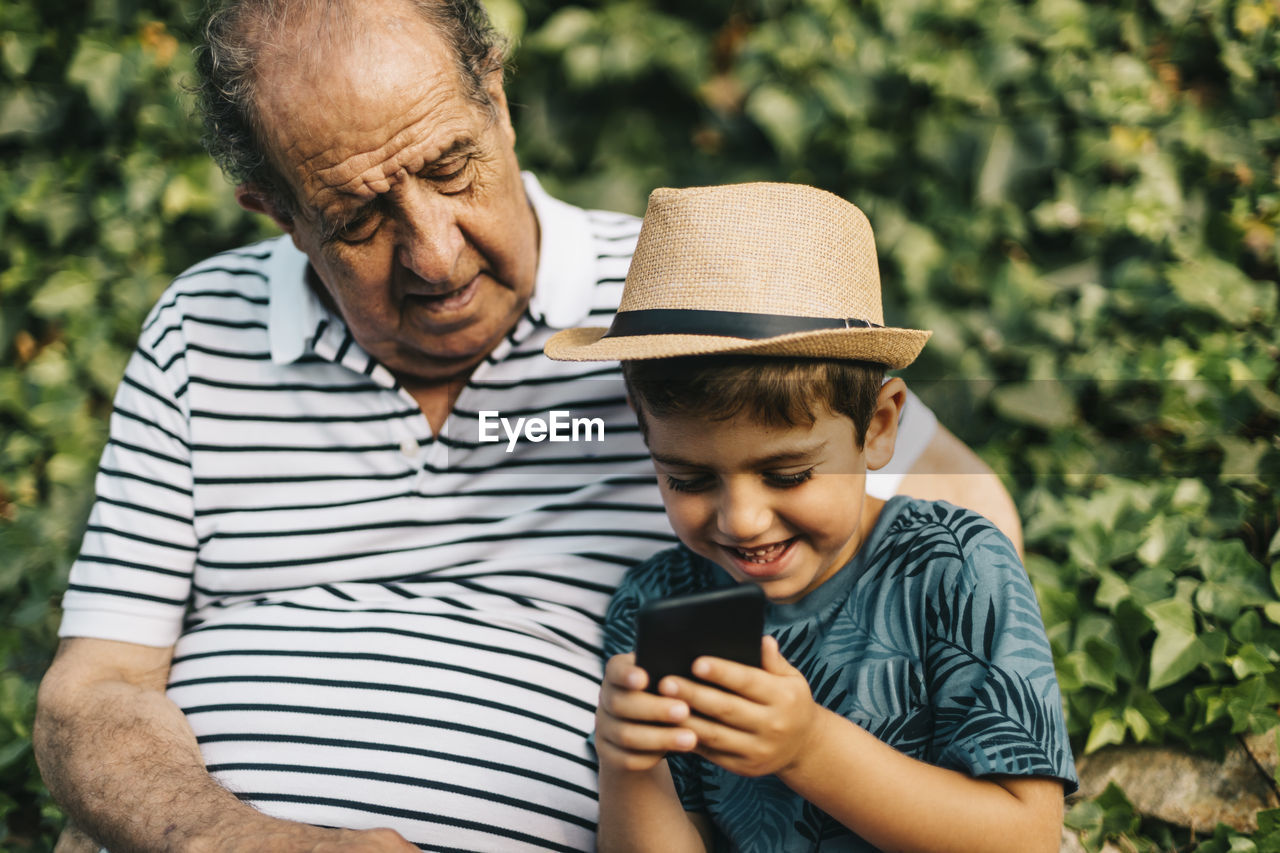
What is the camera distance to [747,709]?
1.24 meters

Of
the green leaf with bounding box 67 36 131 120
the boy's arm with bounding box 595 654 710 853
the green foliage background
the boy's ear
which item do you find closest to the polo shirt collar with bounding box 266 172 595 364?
the boy's ear

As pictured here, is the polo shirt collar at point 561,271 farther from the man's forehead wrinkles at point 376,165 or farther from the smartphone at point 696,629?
the smartphone at point 696,629

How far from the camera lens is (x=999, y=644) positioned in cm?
142

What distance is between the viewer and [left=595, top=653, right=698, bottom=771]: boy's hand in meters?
1.23

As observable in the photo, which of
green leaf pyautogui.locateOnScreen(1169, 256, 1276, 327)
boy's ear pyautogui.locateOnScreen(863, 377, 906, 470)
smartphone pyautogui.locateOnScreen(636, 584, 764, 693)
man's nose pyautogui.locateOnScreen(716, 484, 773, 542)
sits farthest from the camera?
green leaf pyautogui.locateOnScreen(1169, 256, 1276, 327)

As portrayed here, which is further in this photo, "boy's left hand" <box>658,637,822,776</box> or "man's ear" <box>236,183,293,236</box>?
"man's ear" <box>236,183,293,236</box>

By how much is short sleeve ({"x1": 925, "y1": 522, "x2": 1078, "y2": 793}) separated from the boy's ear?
0.19m

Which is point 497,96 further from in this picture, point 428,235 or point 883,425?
point 883,425

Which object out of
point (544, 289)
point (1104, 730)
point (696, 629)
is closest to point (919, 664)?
point (696, 629)

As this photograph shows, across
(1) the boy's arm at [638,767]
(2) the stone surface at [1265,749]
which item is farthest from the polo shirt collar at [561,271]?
(2) the stone surface at [1265,749]

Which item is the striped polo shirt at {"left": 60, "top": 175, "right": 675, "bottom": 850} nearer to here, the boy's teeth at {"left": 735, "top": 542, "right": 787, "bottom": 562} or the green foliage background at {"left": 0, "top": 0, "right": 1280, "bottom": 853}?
the boy's teeth at {"left": 735, "top": 542, "right": 787, "bottom": 562}

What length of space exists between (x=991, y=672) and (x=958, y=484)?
26.8 inches

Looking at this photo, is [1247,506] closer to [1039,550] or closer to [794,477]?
[1039,550]

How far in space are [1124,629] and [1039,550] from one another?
1.34ft
